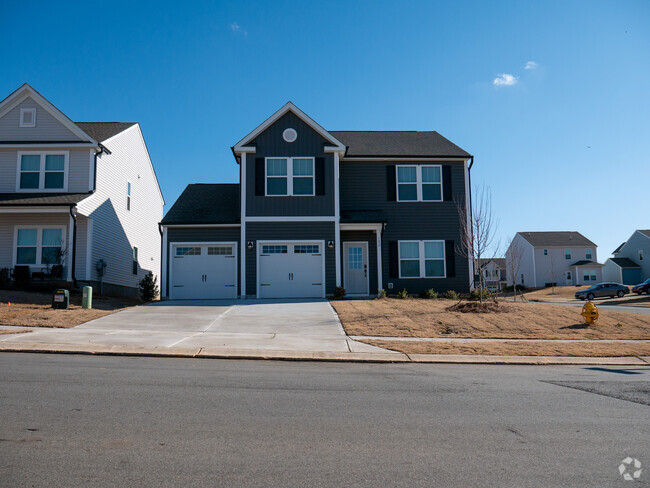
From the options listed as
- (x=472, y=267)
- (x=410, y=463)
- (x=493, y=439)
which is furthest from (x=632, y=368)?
(x=472, y=267)

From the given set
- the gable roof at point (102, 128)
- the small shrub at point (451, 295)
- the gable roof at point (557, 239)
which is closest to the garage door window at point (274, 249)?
the small shrub at point (451, 295)

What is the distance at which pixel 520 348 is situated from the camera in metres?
11.3

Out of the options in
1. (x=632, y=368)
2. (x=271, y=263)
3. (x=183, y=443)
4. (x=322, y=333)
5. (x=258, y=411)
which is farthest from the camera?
(x=271, y=263)

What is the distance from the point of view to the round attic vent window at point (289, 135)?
21.3 m

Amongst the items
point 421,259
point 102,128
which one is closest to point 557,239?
point 421,259

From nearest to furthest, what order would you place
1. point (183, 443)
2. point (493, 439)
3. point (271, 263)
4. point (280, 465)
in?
point (280, 465)
point (183, 443)
point (493, 439)
point (271, 263)

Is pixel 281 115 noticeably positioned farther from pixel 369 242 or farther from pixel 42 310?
pixel 42 310

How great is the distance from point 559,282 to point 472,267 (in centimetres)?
4102

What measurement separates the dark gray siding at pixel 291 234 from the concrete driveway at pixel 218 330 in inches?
96.4

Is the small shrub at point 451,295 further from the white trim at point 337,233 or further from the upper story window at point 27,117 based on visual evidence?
the upper story window at point 27,117

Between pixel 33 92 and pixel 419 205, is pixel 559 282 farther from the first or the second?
pixel 33 92

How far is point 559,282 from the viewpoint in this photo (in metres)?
57.8

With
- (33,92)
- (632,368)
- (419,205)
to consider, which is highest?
(33,92)

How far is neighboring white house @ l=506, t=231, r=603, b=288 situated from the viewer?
189 feet
